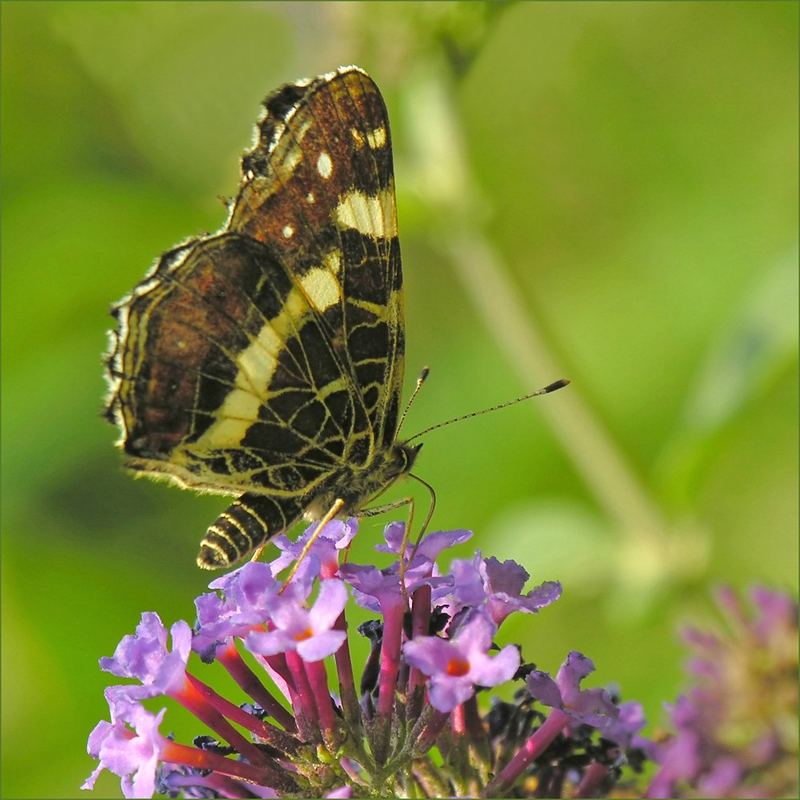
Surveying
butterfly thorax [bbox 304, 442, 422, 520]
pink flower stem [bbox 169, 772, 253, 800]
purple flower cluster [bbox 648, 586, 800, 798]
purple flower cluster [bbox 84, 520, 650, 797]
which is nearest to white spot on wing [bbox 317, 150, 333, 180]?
butterfly thorax [bbox 304, 442, 422, 520]

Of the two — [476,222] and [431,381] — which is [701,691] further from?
[431,381]

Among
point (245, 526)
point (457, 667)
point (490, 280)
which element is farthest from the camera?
point (490, 280)

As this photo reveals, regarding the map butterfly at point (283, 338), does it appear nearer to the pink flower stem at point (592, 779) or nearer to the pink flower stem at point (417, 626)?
the pink flower stem at point (417, 626)

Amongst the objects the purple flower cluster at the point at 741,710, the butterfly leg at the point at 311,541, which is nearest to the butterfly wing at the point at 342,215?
the butterfly leg at the point at 311,541

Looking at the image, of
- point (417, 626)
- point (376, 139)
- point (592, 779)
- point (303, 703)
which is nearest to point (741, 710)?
point (592, 779)

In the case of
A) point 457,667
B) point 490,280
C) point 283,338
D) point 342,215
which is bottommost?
point 457,667

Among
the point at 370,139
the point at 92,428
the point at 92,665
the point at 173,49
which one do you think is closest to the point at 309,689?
the point at 370,139

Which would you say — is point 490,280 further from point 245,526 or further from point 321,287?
point 245,526
